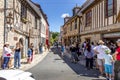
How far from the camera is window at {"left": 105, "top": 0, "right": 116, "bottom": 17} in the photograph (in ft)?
57.8

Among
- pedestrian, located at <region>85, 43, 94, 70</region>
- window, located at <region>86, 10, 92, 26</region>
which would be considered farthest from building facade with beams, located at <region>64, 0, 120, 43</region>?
pedestrian, located at <region>85, 43, 94, 70</region>

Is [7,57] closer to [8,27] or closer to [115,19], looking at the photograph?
[8,27]

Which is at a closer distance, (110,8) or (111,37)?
(110,8)

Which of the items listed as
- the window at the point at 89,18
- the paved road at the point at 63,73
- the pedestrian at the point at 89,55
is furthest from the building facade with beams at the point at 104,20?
the paved road at the point at 63,73

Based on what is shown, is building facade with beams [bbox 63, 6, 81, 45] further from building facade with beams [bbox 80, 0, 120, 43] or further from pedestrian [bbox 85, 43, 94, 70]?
pedestrian [bbox 85, 43, 94, 70]

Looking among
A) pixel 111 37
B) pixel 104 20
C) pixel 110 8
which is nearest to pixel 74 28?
pixel 104 20

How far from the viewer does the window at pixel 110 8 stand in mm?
17627

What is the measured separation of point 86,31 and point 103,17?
712 cm

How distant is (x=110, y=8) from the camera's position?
60.3 ft

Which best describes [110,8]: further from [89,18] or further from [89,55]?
[89,18]

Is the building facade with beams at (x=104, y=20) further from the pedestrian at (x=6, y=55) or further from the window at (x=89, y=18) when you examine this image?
the pedestrian at (x=6, y=55)

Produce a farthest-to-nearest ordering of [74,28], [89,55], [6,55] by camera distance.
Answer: [74,28] → [89,55] → [6,55]

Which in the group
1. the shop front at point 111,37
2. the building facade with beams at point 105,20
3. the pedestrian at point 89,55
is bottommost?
the pedestrian at point 89,55

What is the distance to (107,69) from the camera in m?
→ 9.41
